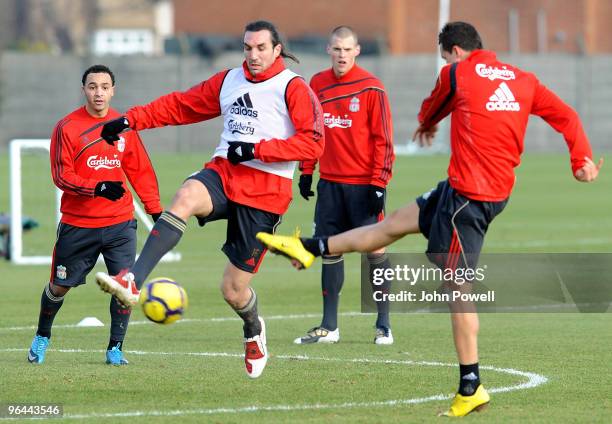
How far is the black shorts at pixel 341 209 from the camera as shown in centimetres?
1238

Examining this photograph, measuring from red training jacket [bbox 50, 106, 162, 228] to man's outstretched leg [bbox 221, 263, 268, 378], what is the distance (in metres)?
1.23

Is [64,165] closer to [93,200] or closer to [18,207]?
[93,200]

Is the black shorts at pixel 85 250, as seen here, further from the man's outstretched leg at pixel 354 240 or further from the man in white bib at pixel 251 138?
the man's outstretched leg at pixel 354 240

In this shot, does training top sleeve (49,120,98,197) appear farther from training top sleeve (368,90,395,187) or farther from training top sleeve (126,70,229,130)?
training top sleeve (368,90,395,187)

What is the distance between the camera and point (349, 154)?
1238 centimetres

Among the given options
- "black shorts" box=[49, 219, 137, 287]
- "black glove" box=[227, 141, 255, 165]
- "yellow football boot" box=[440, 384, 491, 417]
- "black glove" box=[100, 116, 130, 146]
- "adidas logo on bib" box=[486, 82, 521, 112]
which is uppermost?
"adidas logo on bib" box=[486, 82, 521, 112]

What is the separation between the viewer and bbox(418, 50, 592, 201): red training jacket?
336 inches

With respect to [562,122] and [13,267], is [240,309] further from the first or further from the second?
[13,267]

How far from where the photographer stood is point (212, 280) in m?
17.6

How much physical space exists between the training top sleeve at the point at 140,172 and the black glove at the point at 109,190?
1.43 ft

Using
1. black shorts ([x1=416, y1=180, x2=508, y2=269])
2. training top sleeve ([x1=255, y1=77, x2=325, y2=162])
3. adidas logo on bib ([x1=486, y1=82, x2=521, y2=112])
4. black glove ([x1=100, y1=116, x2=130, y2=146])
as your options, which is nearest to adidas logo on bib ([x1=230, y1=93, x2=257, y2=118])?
training top sleeve ([x1=255, y1=77, x2=325, y2=162])

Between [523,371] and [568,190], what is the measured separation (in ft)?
86.1

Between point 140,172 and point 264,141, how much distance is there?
5.95 feet

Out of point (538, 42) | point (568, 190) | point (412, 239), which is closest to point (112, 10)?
point (538, 42)
